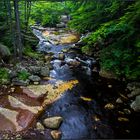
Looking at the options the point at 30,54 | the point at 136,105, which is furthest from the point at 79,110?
the point at 30,54

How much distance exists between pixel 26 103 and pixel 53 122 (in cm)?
203

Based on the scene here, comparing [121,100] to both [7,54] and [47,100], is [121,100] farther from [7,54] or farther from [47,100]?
[7,54]

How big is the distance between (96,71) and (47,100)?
463 cm

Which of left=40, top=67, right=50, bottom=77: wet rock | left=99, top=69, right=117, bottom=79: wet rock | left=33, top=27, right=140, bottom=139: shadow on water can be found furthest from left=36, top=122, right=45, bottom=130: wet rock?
left=99, top=69, right=117, bottom=79: wet rock

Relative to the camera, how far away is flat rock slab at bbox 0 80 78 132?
9.51 m

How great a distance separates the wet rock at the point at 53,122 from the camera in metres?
9.42

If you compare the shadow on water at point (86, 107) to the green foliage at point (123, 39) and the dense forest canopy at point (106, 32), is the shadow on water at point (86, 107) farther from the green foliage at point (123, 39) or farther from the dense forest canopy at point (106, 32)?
the dense forest canopy at point (106, 32)

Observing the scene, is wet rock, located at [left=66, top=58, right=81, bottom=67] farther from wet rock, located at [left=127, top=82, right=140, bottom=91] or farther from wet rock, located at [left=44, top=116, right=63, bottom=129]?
wet rock, located at [left=44, top=116, right=63, bottom=129]

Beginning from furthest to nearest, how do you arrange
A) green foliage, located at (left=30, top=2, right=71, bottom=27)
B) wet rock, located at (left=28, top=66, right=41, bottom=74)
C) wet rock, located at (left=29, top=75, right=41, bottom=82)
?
1. green foliage, located at (left=30, top=2, right=71, bottom=27)
2. wet rock, located at (left=28, top=66, right=41, bottom=74)
3. wet rock, located at (left=29, top=75, right=41, bottom=82)

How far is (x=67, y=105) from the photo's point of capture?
1126 cm

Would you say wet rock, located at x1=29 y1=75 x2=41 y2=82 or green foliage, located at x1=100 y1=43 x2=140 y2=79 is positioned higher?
green foliage, located at x1=100 y1=43 x2=140 y2=79

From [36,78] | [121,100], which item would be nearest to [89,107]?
[121,100]

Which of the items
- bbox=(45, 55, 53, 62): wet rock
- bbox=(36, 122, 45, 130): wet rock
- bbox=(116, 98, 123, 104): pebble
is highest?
bbox=(116, 98, 123, 104): pebble

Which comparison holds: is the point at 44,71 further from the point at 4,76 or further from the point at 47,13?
the point at 47,13
